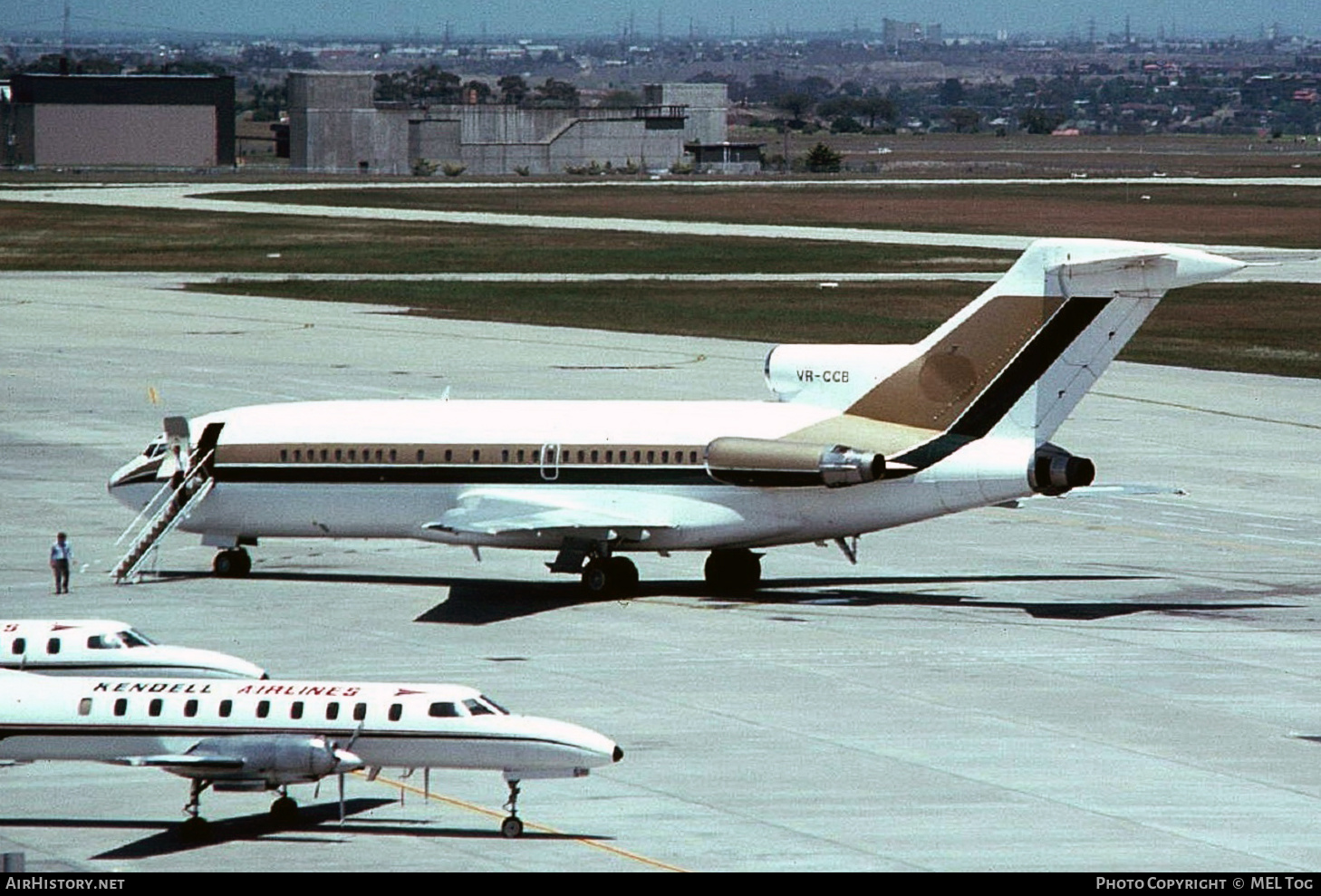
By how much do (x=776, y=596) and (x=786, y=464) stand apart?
3.47m

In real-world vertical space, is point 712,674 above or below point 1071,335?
below

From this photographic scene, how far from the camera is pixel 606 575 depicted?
150 feet

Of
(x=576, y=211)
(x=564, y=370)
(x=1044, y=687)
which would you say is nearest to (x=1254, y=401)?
(x=564, y=370)

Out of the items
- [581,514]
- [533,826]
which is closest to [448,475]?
[581,514]

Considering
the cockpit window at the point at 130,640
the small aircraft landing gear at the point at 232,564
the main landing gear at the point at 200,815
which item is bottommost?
the small aircraft landing gear at the point at 232,564

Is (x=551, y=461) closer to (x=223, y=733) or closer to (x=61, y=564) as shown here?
(x=61, y=564)

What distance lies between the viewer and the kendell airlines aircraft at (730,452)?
144 ft

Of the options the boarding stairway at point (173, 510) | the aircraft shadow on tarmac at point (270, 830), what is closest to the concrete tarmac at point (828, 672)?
the aircraft shadow on tarmac at point (270, 830)

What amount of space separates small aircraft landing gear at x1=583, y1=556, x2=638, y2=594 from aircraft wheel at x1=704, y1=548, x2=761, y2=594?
1.95 metres

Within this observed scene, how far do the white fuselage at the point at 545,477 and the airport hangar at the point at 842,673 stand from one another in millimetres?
1443

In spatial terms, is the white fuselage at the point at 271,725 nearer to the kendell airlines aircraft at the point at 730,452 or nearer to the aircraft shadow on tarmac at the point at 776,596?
the aircraft shadow on tarmac at the point at 776,596
